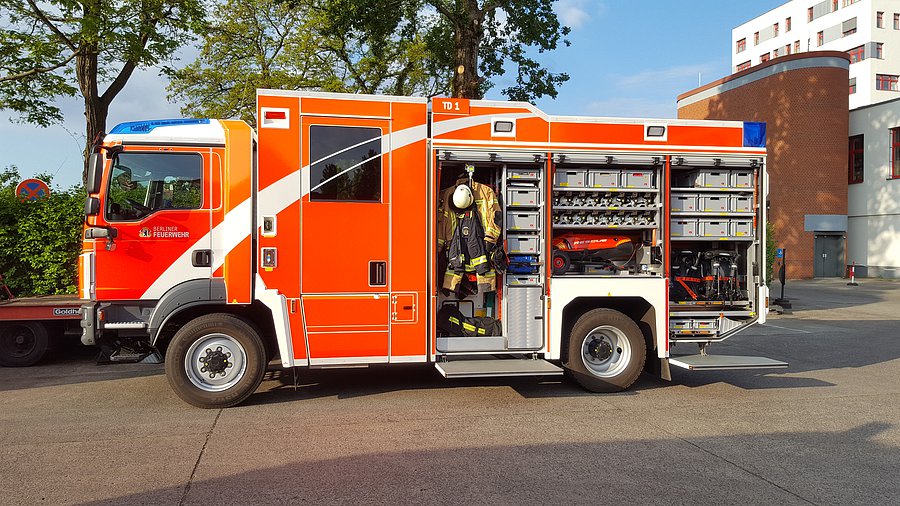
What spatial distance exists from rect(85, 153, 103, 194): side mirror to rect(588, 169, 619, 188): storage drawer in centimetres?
532

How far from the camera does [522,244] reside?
7.58 metres

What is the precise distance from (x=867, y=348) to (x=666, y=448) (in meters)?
8.24

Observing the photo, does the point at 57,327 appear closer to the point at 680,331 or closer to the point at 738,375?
the point at 680,331

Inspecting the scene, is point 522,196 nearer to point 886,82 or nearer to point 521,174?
point 521,174

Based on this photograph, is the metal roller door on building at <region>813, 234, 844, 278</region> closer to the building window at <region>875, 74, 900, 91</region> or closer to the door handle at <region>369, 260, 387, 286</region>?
the building window at <region>875, 74, 900, 91</region>

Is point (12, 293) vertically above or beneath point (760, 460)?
above

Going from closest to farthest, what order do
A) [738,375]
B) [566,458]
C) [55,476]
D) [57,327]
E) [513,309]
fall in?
1. [55,476]
2. [566,458]
3. [513,309]
4. [738,375]
5. [57,327]

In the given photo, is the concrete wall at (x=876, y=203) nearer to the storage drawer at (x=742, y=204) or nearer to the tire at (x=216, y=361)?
the storage drawer at (x=742, y=204)

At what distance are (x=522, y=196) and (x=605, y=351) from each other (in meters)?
2.09

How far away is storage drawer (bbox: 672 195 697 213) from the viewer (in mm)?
7879

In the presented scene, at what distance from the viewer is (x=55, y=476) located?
16.0ft

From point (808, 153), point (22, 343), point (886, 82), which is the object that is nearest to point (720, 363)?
point (22, 343)

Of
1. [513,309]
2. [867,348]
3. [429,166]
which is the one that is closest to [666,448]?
[513,309]

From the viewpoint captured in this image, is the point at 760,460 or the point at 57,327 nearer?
the point at 760,460
